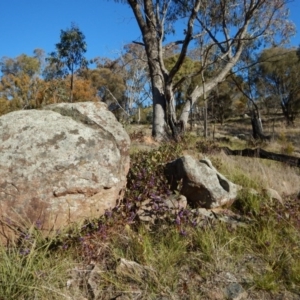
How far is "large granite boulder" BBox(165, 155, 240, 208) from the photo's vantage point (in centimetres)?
348

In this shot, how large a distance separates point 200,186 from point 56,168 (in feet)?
4.99

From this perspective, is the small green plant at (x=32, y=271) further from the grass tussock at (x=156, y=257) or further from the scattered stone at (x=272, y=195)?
the scattered stone at (x=272, y=195)

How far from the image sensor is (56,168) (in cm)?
282

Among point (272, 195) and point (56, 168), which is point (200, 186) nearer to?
point (272, 195)

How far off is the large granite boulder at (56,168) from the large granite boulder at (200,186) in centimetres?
68

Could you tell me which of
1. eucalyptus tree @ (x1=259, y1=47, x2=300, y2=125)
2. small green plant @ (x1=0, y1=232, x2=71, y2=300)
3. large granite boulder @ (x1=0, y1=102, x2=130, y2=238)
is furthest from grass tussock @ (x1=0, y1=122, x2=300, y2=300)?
eucalyptus tree @ (x1=259, y1=47, x2=300, y2=125)

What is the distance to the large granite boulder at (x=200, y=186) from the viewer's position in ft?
11.4

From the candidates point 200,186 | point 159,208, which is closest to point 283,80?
point 200,186

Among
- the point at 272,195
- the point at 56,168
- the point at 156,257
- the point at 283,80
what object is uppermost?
the point at 283,80

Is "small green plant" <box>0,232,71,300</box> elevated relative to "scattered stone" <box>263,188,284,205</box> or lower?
lower

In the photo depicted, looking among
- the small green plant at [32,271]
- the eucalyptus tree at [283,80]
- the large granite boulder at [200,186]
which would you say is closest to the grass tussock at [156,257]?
the small green plant at [32,271]

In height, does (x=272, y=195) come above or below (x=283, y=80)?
below

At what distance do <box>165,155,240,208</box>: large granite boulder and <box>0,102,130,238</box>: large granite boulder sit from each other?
676mm

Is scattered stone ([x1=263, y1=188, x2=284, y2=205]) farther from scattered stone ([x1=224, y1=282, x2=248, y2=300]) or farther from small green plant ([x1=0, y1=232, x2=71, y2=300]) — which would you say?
small green plant ([x1=0, y1=232, x2=71, y2=300])
